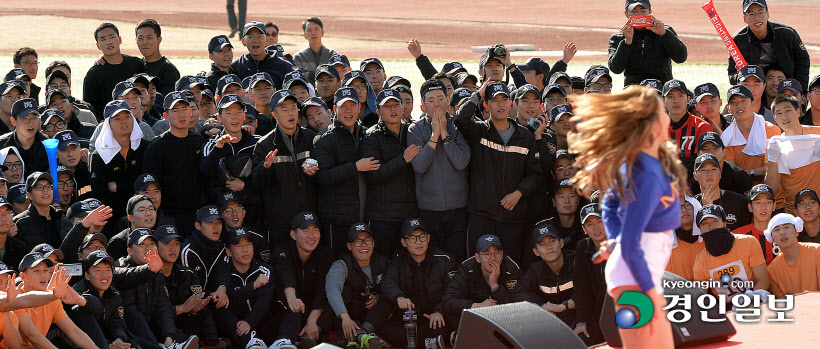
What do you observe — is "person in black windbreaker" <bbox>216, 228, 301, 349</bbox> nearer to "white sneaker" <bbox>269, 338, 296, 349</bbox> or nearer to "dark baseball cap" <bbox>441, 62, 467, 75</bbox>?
"white sneaker" <bbox>269, 338, 296, 349</bbox>

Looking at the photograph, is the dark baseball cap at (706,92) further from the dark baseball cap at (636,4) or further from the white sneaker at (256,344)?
the white sneaker at (256,344)

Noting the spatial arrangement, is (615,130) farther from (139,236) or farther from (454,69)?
(454,69)

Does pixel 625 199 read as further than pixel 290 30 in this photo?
No

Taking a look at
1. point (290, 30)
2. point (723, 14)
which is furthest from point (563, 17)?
point (290, 30)

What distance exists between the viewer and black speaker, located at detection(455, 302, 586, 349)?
225 inches

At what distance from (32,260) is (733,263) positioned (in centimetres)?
565

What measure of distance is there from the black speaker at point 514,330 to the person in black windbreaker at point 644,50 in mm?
5683

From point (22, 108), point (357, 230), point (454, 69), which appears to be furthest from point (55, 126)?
point (454, 69)

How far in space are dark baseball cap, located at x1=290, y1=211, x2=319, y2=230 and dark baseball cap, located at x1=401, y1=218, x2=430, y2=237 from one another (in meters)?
0.78

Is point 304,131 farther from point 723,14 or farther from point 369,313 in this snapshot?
point 723,14

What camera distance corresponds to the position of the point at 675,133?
31.3 feet

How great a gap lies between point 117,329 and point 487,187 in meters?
3.42

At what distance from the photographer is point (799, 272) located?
838 centimetres

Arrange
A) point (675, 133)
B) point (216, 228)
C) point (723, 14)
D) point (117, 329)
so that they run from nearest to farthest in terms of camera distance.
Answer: point (117, 329), point (216, 228), point (675, 133), point (723, 14)
